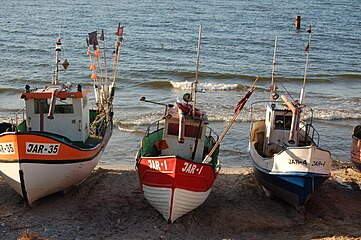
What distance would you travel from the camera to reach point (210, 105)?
29.5 m

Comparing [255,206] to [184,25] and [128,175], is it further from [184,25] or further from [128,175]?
[184,25]

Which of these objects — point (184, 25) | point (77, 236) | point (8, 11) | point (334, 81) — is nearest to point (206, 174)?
point (77, 236)

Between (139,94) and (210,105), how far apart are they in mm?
4667

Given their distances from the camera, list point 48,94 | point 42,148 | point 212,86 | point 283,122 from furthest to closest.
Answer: point 212,86, point 283,122, point 48,94, point 42,148

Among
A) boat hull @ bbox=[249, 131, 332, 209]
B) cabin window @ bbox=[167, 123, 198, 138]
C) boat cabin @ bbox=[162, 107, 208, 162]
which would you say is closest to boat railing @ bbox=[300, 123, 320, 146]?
boat hull @ bbox=[249, 131, 332, 209]

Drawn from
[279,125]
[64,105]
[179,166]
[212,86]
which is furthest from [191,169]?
[212,86]

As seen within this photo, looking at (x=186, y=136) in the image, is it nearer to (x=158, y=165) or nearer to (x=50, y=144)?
(x=158, y=165)

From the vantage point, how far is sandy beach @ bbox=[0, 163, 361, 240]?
1438cm

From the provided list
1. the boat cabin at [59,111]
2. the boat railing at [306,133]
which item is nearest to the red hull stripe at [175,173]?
the boat cabin at [59,111]

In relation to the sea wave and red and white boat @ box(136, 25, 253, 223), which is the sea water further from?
red and white boat @ box(136, 25, 253, 223)

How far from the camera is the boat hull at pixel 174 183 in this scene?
→ 14.3m

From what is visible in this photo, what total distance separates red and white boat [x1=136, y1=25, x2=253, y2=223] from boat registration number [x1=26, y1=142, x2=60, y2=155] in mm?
2177

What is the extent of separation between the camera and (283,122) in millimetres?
17578

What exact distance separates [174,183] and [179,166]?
440 millimetres
